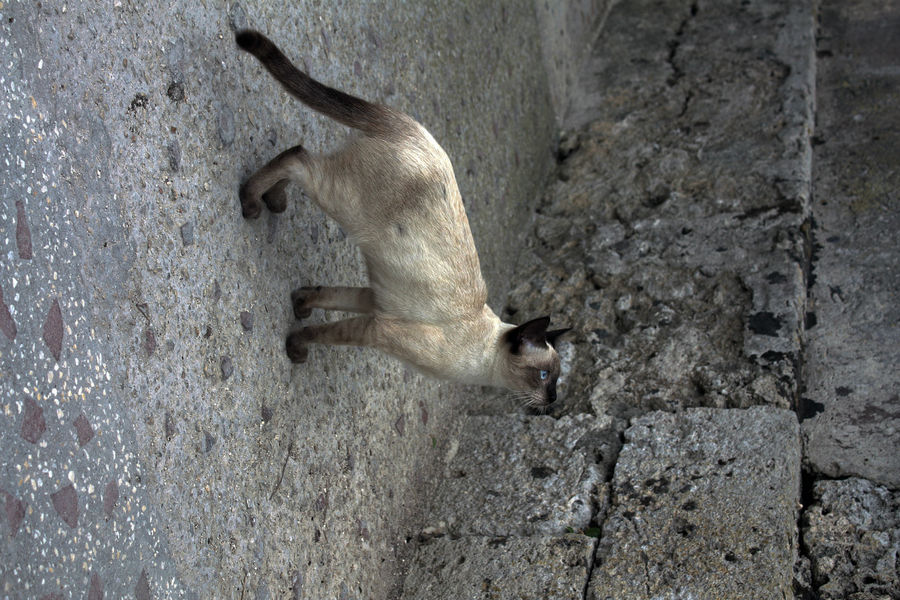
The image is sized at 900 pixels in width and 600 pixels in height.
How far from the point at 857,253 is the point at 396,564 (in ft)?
8.81

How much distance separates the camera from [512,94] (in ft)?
14.8

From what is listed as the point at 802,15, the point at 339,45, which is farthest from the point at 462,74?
the point at 802,15

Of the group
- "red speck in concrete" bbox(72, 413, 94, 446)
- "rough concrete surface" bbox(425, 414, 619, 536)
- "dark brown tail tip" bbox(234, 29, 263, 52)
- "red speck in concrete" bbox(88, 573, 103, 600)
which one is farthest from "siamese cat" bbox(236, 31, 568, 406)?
"red speck in concrete" bbox(88, 573, 103, 600)

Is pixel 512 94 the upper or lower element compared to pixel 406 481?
upper

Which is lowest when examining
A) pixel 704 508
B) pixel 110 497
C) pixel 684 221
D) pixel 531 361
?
pixel 704 508

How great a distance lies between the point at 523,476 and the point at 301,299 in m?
1.28

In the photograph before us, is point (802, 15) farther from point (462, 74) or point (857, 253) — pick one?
point (462, 74)

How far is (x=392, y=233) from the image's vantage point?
8.00 feet

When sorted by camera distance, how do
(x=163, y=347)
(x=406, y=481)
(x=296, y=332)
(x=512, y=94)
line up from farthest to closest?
(x=512, y=94) → (x=406, y=481) → (x=296, y=332) → (x=163, y=347)

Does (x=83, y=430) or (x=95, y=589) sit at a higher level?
(x=83, y=430)

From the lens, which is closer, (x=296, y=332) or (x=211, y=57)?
(x=211, y=57)

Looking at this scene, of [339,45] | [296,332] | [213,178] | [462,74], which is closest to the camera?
[213,178]

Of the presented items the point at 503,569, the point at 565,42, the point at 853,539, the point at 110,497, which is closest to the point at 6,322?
the point at 110,497

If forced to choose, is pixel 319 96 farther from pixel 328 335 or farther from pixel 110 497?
pixel 110 497
